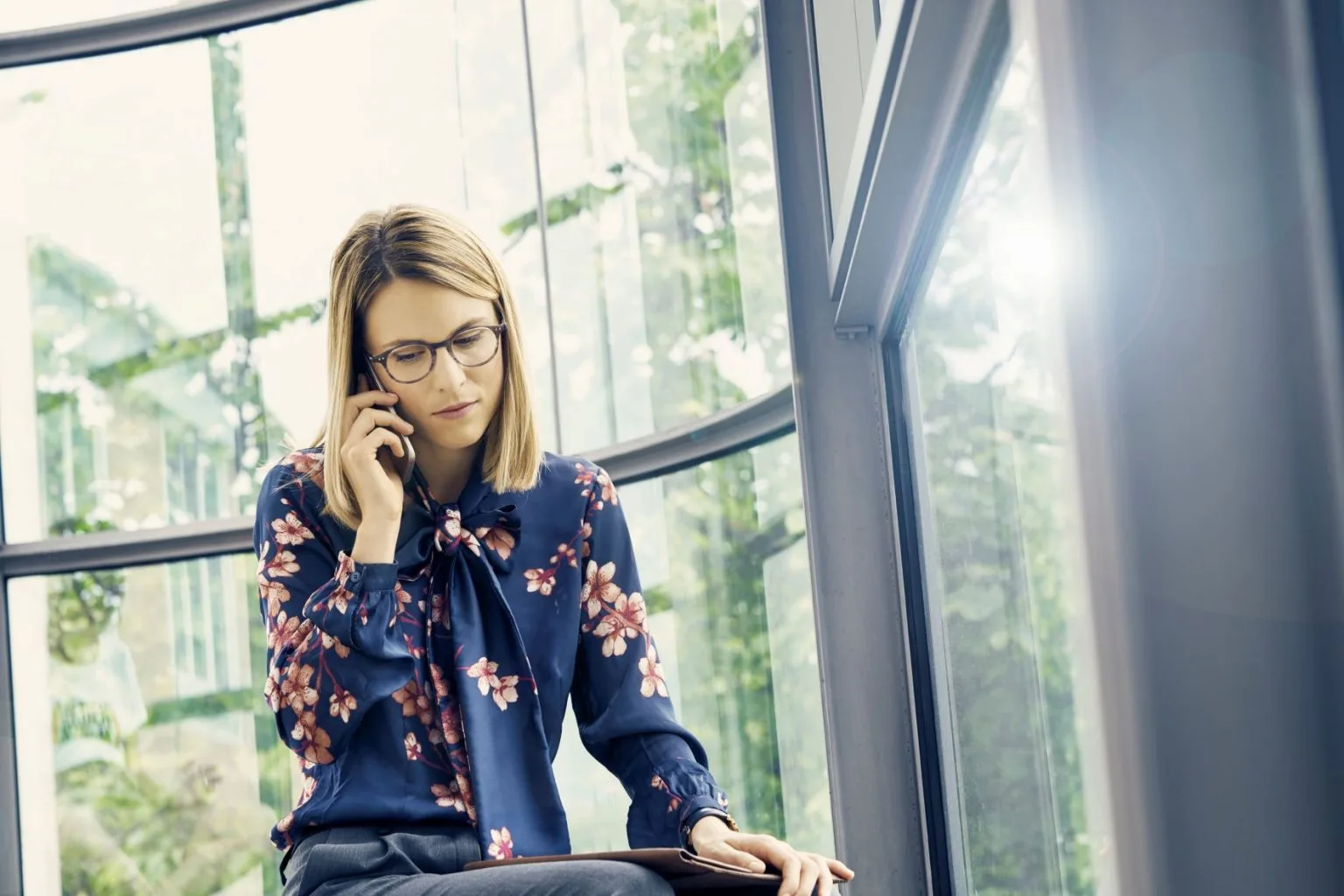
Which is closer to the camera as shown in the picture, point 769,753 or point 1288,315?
point 1288,315

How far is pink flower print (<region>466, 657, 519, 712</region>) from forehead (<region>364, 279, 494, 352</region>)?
17.3 inches

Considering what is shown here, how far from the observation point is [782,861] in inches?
56.2

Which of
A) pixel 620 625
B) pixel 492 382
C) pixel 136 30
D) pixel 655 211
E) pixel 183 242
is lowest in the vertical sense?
pixel 620 625

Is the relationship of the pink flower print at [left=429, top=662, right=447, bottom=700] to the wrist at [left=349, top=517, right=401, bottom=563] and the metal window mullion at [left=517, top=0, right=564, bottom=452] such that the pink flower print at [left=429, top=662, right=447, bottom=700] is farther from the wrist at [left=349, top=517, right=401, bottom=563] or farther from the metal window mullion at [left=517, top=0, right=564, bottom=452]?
the metal window mullion at [left=517, top=0, right=564, bottom=452]

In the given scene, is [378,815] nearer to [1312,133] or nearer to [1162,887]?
[1162,887]

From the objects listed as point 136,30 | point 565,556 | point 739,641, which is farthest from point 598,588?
point 136,30

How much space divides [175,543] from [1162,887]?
3.79 m

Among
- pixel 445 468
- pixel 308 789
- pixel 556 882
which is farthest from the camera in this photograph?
pixel 445 468

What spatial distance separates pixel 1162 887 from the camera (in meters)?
0.69

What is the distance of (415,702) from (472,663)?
9cm

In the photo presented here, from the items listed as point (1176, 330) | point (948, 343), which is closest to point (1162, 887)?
point (1176, 330)

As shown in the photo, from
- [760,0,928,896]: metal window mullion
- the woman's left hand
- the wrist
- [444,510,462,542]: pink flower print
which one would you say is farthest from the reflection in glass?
the woman's left hand

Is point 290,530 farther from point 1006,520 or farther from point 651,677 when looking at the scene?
point 1006,520

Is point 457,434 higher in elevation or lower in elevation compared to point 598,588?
higher
